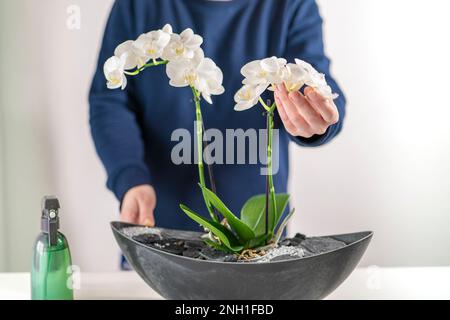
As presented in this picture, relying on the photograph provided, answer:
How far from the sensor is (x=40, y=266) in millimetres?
776

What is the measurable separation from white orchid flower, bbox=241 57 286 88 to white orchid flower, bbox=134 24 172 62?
11 centimetres

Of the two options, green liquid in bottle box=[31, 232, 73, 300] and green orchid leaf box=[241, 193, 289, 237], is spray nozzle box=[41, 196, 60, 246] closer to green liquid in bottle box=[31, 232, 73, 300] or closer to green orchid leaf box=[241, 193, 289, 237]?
green liquid in bottle box=[31, 232, 73, 300]

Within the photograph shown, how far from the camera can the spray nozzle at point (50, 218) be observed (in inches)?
29.8

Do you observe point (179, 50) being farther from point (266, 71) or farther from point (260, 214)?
point (260, 214)

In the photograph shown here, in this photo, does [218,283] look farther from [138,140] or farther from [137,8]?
[137,8]

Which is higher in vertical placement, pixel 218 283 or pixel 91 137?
pixel 91 137

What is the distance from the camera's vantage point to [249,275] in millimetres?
697

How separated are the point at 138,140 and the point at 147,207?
13 cm

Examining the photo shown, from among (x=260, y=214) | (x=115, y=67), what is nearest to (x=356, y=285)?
(x=260, y=214)

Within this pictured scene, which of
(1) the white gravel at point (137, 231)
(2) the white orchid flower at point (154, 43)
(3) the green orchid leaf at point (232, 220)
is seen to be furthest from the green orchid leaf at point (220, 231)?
(2) the white orchid flower at point (154, 43)

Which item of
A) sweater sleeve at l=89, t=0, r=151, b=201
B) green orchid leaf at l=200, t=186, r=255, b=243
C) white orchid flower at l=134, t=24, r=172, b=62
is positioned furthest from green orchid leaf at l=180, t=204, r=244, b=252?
sweater sleeve at l=89, t=0, r=151, b=201

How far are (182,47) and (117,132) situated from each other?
38 centimetres
